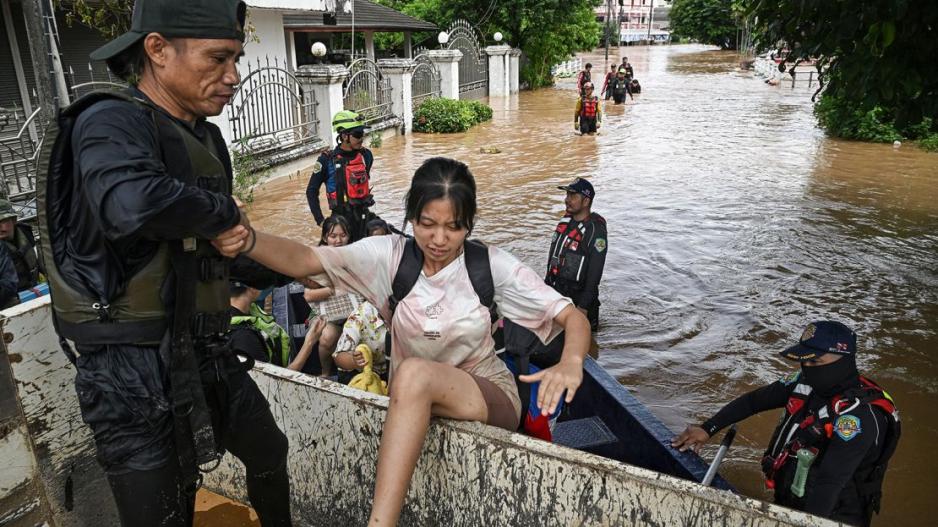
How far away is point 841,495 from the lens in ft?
9.74

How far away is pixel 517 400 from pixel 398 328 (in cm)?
56

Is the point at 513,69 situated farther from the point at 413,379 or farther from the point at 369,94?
the point at 413,379

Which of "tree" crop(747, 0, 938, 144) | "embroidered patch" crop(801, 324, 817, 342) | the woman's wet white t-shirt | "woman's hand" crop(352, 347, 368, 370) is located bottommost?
"woman's hand" crop(352, 347, 368, 370)

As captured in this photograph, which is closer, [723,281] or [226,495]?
[226,495]

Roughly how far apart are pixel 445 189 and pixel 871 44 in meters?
2.83

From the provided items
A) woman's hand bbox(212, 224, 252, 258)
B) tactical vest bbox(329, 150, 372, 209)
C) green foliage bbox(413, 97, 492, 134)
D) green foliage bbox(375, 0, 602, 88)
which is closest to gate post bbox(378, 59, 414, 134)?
green foliage bbox(413, 97, 492, 134)

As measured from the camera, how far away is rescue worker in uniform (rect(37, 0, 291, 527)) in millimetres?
1715

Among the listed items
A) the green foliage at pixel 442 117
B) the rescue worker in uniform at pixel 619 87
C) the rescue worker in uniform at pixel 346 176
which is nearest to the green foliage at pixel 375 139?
the green foliage at pixel 442 117

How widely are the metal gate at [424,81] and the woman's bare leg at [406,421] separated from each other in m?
16.9

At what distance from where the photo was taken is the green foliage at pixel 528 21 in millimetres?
26281

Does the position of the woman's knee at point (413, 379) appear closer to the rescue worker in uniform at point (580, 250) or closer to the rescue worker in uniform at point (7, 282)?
the rescue worker in uniform at point (580, 250)

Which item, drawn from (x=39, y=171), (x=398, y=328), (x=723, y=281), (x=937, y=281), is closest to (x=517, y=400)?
(x=398, y=328)

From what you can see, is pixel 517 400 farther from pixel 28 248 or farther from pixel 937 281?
pixel 937 281

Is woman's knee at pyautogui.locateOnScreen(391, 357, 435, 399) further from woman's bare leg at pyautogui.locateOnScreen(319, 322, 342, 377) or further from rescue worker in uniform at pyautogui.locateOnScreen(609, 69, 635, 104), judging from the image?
rescue worker in uniform at pyautogui.locateOnScreen(609, 69, 635, 104)
